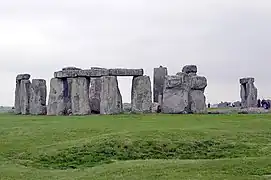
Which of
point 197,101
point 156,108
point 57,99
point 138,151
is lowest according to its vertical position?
point 138,151

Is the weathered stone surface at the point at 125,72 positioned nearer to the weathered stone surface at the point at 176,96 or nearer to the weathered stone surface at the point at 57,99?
the weathered stone surface at the point at 176,96

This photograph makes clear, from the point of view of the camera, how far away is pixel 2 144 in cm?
2905

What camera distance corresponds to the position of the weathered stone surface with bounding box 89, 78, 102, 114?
5193cm

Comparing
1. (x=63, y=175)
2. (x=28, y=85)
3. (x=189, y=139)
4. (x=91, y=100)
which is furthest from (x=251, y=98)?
(x=63, y=175)

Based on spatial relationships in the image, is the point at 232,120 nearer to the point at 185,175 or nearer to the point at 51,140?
the point at 51,140

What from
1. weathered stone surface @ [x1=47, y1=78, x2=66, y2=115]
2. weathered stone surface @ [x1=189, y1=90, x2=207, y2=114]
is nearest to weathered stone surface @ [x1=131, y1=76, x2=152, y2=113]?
weathered stone surface @ [x1=189, y1=90, x2=207, y2=114]

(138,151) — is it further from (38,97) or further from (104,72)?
(38,97)

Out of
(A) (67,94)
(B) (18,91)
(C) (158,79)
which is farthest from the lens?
(B) (18,91)

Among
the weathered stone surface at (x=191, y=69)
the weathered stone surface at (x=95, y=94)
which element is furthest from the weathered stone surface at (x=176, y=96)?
the weathered stone surface at (x=95, y=94)

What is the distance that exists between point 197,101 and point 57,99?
12657 mm

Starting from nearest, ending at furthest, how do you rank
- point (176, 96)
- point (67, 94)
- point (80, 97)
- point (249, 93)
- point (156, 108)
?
point (176, 96)
point (80, 97)
point (156, 108)
point (67, 94)
point (249, 93)

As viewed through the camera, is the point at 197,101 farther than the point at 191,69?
No

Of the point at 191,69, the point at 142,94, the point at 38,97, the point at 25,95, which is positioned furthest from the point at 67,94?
the point at 191,69

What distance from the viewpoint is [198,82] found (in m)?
48.8
